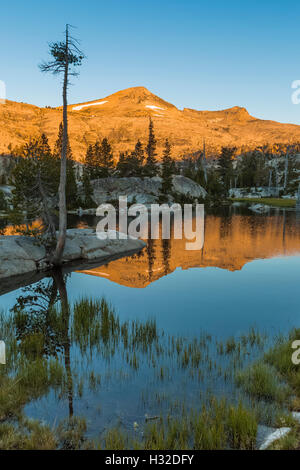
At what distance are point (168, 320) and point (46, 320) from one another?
188 inches

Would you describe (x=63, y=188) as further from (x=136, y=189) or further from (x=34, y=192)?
(x=136, y=189)

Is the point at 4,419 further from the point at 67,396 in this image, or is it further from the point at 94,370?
the point at 94,370

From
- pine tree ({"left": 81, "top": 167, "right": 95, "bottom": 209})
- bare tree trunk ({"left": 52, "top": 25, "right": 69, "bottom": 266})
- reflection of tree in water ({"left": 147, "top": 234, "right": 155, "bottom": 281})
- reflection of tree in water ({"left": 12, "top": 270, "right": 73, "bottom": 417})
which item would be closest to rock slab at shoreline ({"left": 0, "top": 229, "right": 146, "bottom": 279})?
reflection of tree in water ({"left": 147, "top": 234, "right": 155, "bottom": 281})

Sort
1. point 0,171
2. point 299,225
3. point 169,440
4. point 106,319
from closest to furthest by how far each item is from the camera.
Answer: point 169,440 → point 106,319 → point 299,225 → point 0,171

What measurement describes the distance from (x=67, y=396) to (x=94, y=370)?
1.40 m

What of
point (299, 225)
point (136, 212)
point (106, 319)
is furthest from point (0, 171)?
point (106, 319)

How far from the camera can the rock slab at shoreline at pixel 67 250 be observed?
19.7 m

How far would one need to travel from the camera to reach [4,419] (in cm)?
630

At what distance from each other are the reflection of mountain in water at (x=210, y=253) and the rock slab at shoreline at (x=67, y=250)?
1.86 meters

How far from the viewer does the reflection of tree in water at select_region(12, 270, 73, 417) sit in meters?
9.59

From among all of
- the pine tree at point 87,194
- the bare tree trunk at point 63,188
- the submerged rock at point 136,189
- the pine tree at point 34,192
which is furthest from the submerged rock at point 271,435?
the submerged rock at point 136,189

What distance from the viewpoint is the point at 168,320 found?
12516mm

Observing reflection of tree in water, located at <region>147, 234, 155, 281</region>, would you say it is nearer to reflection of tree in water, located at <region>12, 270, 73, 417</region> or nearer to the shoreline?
the shoreline

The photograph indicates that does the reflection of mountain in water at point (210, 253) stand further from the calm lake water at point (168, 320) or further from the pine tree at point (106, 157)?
the pine tree at point (106, 157)
